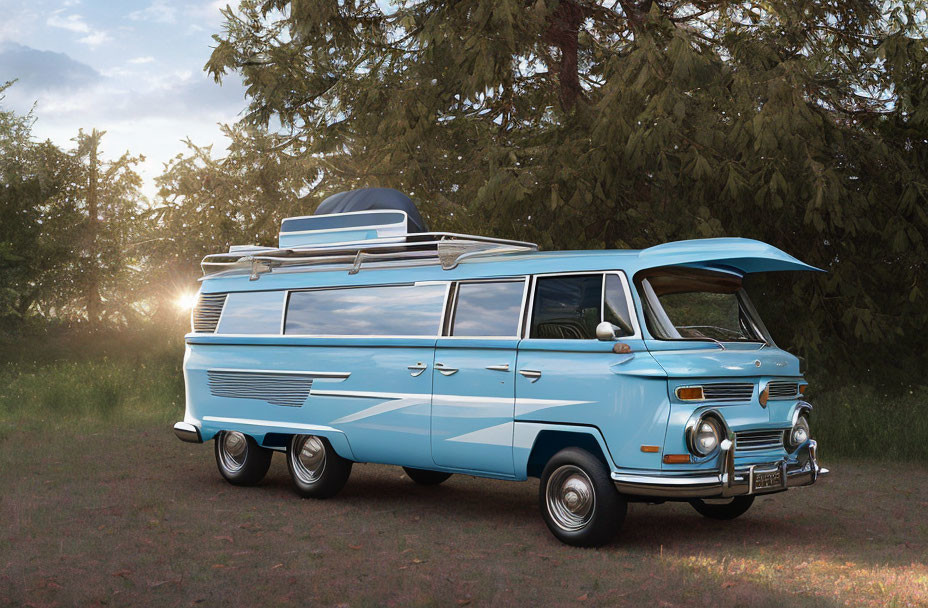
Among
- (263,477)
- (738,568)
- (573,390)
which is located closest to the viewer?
(738,568)

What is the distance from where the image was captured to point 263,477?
12055 millimetres

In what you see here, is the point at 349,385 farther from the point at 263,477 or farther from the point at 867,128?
the point at 867,128

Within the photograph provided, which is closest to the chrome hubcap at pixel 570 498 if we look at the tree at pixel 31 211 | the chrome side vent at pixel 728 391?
the chrome side vent at pixel 728 391

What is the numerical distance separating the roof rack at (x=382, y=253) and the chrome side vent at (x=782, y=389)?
2726 mm

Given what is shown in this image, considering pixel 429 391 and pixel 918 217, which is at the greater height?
pixel 918 217

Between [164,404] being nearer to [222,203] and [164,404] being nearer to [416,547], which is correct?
[222,203]

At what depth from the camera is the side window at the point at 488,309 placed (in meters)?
8.95

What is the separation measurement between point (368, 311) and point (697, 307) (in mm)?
3264

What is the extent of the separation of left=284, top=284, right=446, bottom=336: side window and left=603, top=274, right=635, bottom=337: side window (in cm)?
183

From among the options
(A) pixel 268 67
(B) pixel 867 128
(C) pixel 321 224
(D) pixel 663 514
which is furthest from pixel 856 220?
(A) pixel 268 67

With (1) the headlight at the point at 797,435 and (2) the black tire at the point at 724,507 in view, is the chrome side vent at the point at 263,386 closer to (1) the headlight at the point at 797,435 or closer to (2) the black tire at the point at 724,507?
(2) the black tire at the point at 724,507

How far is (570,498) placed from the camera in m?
8.33

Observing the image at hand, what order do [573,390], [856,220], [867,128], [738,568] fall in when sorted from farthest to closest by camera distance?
[867,128] → [856,220] → [573,390] → [738,568]

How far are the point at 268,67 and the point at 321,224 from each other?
8.99 metres
